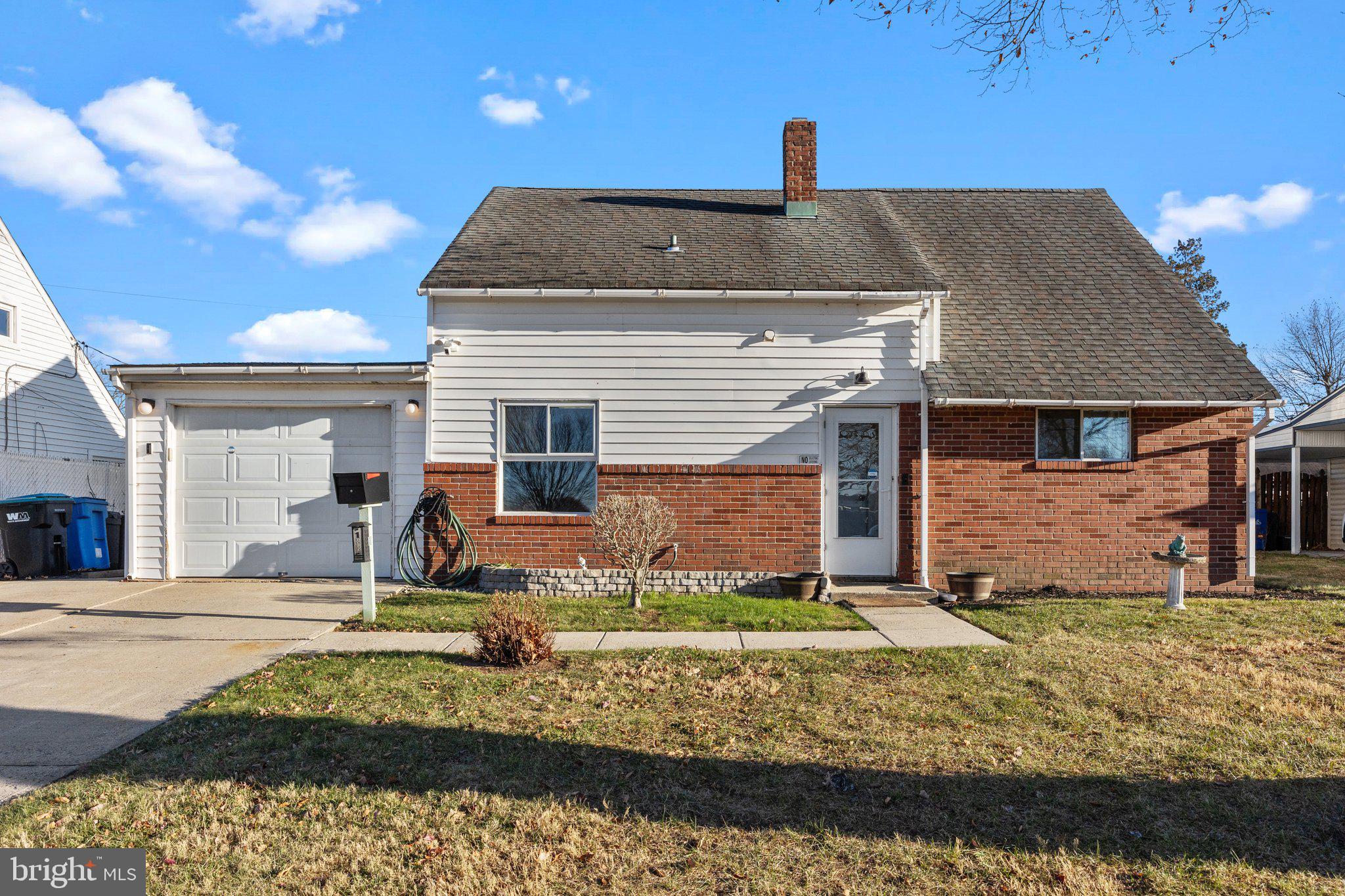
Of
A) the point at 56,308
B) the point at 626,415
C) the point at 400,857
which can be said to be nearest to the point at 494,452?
the point at 626,415

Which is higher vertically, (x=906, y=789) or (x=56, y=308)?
(x=56, y=308)

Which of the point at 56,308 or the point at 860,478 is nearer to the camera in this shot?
the point at 860,478

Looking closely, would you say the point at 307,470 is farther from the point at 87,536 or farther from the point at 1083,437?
the point at 1083,437

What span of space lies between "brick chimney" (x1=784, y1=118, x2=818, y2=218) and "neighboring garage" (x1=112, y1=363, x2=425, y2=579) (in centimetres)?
624

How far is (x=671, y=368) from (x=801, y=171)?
432cm

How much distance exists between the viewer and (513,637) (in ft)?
20.8

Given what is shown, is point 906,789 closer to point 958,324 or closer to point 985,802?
point 985,802

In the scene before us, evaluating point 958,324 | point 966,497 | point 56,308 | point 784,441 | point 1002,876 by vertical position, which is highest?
point 56,308

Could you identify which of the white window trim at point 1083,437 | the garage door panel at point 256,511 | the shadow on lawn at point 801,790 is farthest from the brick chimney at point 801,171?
the shadow on lawn at point 801,790

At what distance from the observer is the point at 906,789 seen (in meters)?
4.12

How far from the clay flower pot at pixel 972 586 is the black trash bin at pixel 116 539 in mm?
12283

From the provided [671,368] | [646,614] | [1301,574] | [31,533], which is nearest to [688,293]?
[671,368]

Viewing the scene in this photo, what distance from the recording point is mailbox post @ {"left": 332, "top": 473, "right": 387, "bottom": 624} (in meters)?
8.02

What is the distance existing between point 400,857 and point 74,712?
10.9ft
